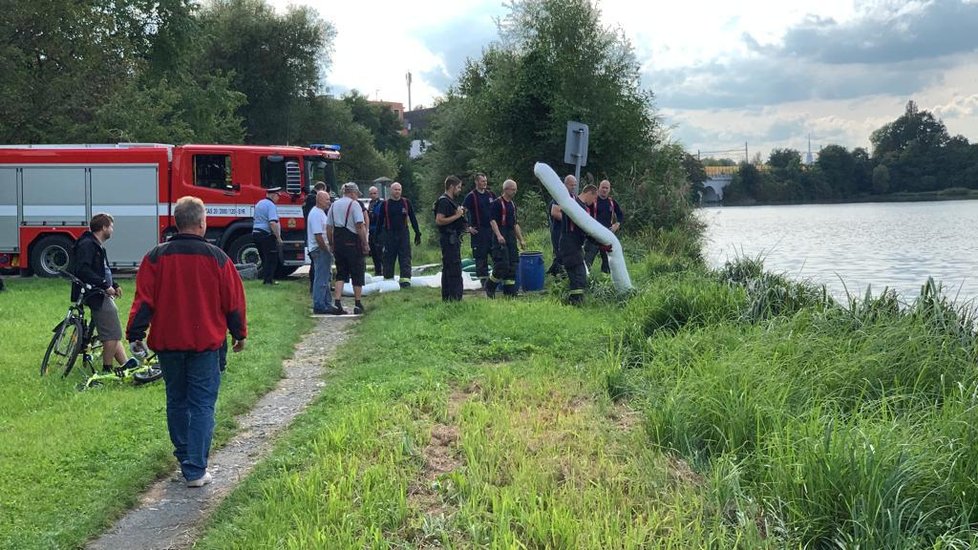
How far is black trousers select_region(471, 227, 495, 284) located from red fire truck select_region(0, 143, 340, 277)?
5.19 m

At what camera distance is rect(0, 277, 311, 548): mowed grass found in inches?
178

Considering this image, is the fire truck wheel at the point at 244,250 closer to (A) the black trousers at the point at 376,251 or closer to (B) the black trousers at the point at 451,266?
(A) the black trousers at the point at 376,251

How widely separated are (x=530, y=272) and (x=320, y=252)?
131 inches

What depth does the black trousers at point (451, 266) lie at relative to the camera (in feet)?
37.9

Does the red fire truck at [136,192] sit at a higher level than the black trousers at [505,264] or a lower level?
higher

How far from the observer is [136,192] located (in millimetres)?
16984

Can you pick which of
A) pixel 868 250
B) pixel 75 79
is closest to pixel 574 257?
pixel 868 250

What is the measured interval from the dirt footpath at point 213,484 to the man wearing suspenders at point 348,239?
3384mm

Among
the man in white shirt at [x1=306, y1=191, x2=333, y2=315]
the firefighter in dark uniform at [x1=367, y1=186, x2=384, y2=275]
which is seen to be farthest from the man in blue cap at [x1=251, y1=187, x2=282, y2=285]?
the man in white shirt at [x1=306, y1=191, x2=333, y2=315]

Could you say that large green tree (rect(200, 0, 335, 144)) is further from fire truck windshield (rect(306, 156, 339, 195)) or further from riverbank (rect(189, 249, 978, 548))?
riverbank (rect(189, 249, 978, 548))

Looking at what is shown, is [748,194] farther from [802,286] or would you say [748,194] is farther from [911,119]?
[802,286]

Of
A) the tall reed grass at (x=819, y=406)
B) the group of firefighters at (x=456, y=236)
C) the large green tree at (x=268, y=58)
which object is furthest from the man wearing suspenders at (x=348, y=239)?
the large green tree at (x=268, y=58)

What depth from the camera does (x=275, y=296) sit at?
1351 cm

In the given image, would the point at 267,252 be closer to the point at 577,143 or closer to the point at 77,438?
the point at 577,143
